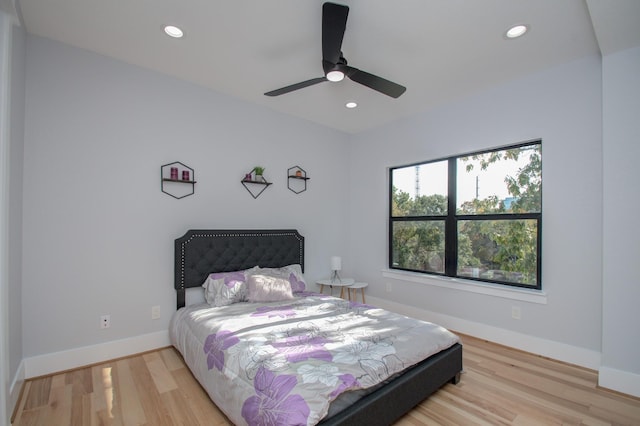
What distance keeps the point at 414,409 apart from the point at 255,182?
2.82m

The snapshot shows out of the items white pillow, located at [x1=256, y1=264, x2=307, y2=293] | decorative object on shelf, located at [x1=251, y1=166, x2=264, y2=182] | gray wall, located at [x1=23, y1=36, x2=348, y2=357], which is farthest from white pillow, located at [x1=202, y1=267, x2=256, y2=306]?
decorative object on shelf, located at [x1=251, y1=166, x2=264, y2=182]

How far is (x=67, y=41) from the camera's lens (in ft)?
8.33

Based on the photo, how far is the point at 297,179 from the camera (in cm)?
421

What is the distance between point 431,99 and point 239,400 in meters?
3.58

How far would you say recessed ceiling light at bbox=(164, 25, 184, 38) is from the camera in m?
2.31

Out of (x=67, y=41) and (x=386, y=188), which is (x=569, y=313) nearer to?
(x=386, y=188)

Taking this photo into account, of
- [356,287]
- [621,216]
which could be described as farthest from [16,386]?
[621,216]

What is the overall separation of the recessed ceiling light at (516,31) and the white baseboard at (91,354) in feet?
13.5

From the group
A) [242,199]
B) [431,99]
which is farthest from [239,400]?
[431,99]

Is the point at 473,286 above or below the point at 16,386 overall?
above

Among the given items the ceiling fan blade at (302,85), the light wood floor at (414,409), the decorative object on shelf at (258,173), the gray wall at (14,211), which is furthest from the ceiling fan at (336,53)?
the light wood floor at (414,409)

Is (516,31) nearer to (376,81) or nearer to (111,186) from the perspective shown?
(376,81)

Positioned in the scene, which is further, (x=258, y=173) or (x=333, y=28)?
(x=258, y=173)

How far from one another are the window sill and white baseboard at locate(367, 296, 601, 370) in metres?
0.37
